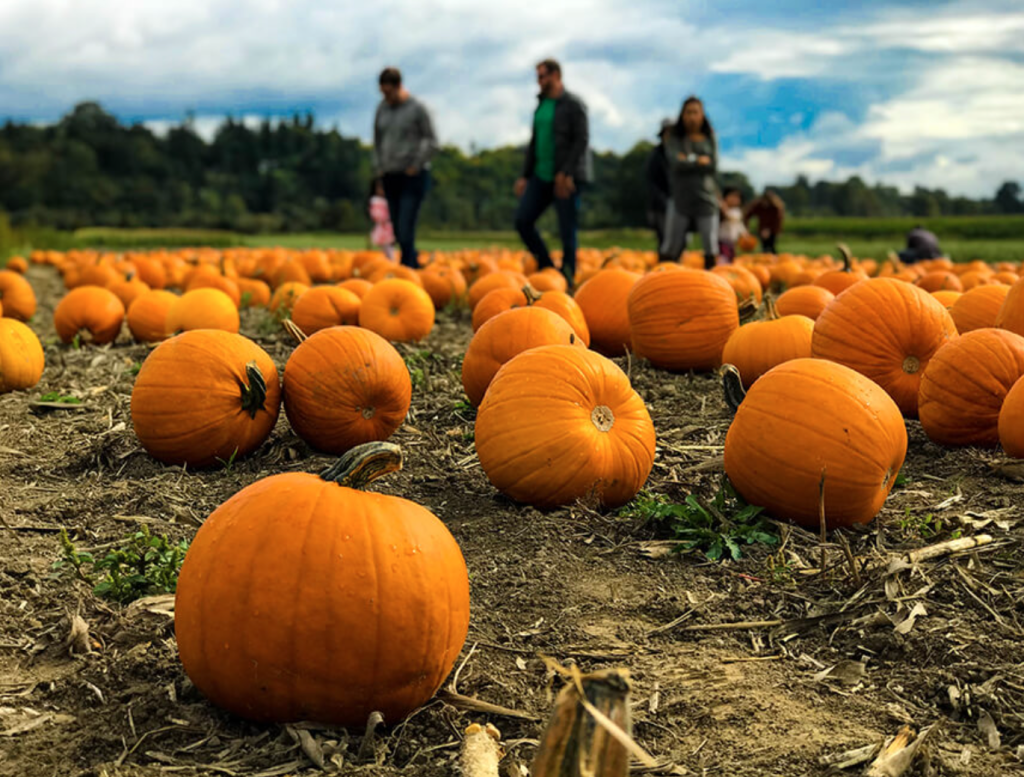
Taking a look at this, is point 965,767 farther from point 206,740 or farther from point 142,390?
point 142,390

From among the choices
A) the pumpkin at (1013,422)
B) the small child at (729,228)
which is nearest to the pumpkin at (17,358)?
the pumpkin at (1013,422)

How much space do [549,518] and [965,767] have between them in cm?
190

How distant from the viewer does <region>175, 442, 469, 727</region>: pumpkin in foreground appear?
8.12 ft

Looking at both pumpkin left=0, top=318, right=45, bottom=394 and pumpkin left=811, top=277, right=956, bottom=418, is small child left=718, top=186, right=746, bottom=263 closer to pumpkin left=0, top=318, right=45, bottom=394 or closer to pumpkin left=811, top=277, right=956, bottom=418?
pumpkin left=811, top=277, right=956, bottom=418

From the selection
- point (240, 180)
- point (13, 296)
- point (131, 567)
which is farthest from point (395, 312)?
point (240, 180)

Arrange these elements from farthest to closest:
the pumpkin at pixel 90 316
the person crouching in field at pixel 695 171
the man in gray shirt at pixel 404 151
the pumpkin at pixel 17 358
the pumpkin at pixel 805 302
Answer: the man in gray shirt at pixel 404 151, the person crouching in field at pixel 695 171, the pumpkin at pixel 90 316, the pumpkin at pixel 805 302, the pumpkin at pixel 17 358

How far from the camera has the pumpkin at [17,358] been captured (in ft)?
20.5

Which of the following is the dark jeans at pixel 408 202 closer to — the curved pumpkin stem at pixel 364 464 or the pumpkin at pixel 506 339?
the pumpkin at pixel 506 339

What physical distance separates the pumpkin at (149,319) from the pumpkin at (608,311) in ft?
11.8

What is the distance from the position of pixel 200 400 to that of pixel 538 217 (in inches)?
321

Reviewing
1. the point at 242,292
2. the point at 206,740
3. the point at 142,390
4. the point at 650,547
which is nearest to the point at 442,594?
the point at 206,740

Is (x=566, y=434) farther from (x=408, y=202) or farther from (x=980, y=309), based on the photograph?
(x=408, y=202)

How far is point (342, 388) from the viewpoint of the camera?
467 centimetres

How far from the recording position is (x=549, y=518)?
3.94 m
